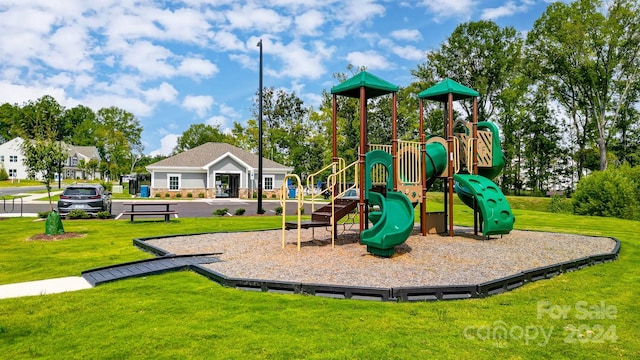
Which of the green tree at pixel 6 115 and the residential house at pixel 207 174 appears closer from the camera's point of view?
the residential house at pixel 207 174

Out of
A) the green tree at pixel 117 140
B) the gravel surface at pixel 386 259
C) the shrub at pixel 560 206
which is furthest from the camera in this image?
the green tree at pixel 117 140

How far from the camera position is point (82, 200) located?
18.2 m

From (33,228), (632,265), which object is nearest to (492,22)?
(632,265)

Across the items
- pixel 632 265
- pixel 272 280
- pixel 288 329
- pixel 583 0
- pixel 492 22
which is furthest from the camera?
pixel 492 22

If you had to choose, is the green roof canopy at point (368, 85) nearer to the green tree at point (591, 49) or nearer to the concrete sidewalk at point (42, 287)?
the concrete sidewalk at point (42, 287)

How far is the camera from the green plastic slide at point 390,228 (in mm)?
9055

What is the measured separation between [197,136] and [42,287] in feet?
238

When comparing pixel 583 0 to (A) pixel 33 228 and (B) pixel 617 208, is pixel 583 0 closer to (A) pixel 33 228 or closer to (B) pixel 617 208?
(B) pixel 617 208

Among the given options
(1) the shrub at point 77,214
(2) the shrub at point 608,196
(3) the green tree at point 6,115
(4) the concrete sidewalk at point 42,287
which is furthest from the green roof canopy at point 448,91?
(3) the green tree at point 6,115

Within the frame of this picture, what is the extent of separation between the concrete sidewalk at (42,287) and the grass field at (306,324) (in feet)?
1.30

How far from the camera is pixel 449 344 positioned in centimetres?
455

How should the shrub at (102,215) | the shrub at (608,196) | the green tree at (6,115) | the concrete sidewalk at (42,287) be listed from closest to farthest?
the concrete sidewalk at (42,287) → the shrub at (102,215) → the shrub at (608,196) → the green tree at (6,115)

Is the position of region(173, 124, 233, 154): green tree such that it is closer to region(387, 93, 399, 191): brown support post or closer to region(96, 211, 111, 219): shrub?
region(96, 211, 111, 219): shrub

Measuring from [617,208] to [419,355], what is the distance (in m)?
25.1
